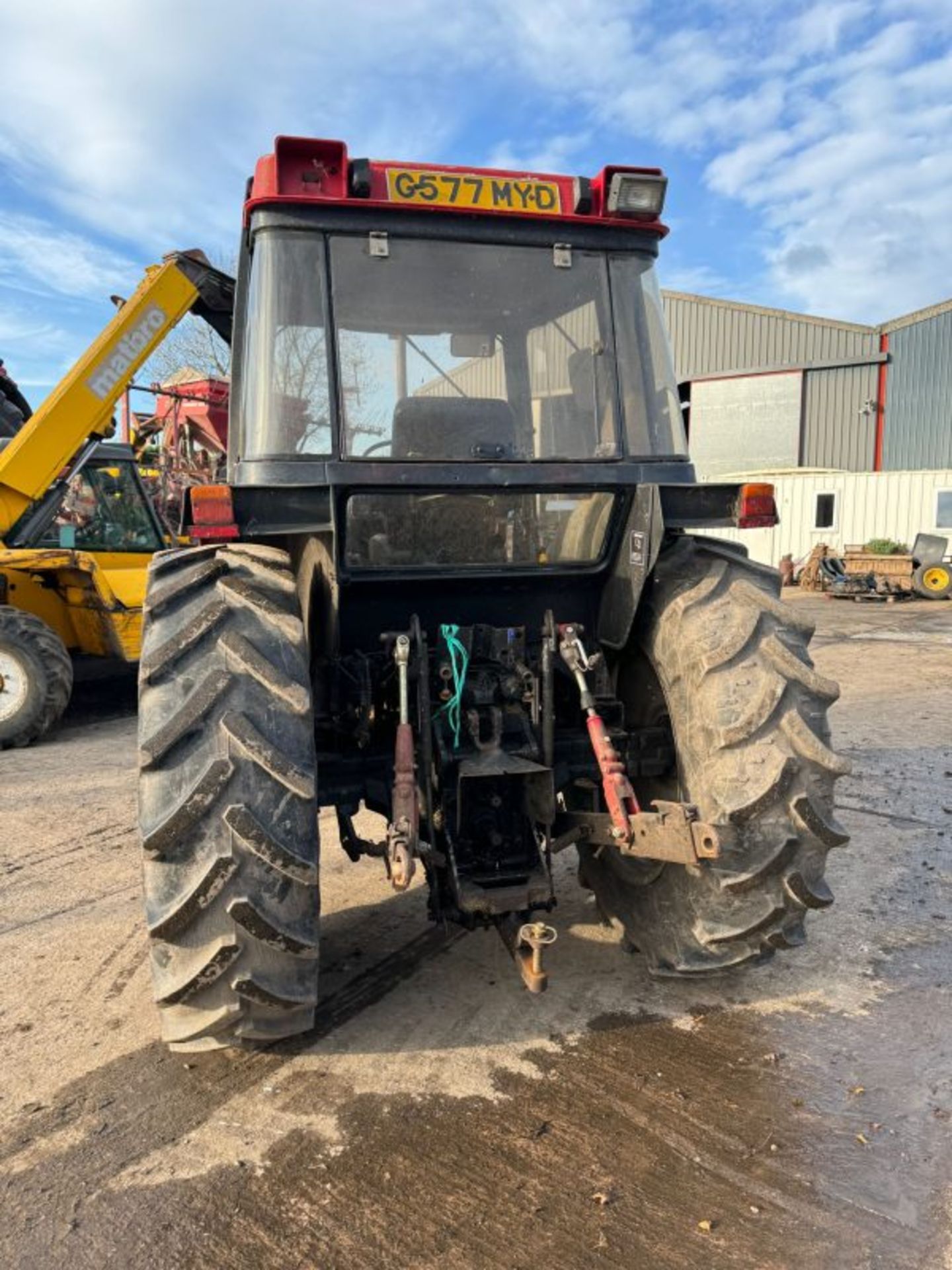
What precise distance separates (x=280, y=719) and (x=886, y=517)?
21.0 meters

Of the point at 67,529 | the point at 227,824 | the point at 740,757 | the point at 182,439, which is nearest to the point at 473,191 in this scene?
the point at 740,757

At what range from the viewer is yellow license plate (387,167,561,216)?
Answer: 9.90ft

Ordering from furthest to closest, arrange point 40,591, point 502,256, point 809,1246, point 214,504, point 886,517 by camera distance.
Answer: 1. point 886,517
2. point 40,591
3. point 502,256
4. point 214,504
5. point 809,1246

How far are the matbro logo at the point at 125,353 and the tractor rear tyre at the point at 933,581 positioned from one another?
16.0m

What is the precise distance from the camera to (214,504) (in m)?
2.70

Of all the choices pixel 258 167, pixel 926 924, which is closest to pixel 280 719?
pixel 258 167

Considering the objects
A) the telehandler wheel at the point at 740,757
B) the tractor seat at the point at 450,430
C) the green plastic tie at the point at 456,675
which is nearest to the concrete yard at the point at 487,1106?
the telehandler wheel at the point at 740,757

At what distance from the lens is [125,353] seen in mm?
7781

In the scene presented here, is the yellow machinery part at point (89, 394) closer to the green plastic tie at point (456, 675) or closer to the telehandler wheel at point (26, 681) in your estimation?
the telehandler wheel at point (26, 681)

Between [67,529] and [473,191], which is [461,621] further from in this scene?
[67,529]

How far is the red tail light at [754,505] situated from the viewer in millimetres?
3217

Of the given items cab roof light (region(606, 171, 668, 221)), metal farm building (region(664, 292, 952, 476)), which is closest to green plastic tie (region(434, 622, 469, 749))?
cab roof light (region(606, 171, 668, 221))

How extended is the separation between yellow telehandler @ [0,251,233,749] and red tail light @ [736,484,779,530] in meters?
4.98

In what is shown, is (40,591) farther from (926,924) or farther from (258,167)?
(926,924)
